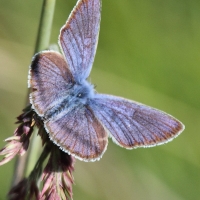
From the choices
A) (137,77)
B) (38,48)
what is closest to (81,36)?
(38,48)

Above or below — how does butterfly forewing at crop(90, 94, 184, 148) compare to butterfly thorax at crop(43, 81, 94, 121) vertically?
below

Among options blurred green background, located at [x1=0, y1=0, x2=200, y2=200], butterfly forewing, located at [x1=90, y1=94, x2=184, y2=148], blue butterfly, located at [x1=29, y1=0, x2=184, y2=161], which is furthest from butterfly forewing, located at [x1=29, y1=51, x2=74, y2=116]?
blurred green background, located at [x1=0, y1=0, x2=200, y2=200]

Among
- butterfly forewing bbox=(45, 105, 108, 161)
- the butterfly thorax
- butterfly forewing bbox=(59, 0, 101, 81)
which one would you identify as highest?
butterfly forewing bbox=(59, 0, 101, 81)

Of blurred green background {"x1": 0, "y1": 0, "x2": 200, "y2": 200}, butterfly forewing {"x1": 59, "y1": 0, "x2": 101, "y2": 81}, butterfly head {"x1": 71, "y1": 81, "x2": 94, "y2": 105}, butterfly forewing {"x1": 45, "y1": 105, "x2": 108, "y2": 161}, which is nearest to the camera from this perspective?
butterfly forewing {"x1": 45, "y1": 105, "x2": 108, "y2": 161}

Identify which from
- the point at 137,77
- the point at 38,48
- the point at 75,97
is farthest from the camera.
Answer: the point at 137,77

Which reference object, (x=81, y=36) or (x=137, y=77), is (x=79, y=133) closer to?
(x=81, y=36)

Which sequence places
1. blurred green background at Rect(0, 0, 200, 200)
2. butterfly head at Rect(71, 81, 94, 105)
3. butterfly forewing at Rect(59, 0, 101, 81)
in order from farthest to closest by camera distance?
blurred green background at Rect(0, 0, 200, 200) < butterfly head at Rect(71, 81, 94, 105) < butterfly forewing at Rect(59, 0, 101, 81)

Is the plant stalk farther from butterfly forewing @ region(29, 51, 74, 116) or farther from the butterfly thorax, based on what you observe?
the butterfly thorax
